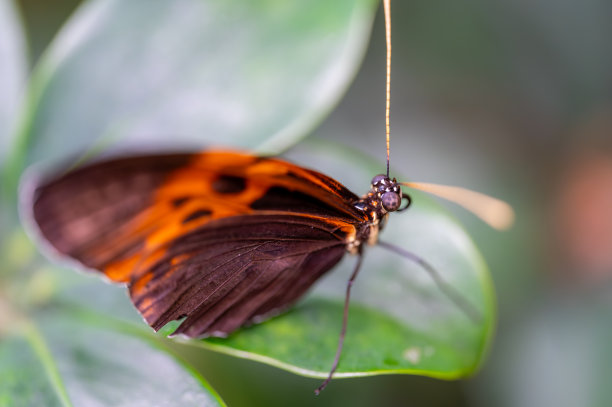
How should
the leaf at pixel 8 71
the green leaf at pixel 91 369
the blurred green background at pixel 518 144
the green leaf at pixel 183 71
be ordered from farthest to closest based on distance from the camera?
1. the blurred green background at pixel 518 144
2. the leaf at pixel 8 71
3. the green leaf at pixel 183 71
4. the green leaf at pixel 91 369

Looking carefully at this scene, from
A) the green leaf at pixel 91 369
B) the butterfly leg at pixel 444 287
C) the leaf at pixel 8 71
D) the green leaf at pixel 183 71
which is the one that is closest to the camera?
the green leaf at pixel 91 369

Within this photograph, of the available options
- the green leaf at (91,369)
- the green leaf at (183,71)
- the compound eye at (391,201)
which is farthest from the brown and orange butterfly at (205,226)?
the green leaf at (183,71)

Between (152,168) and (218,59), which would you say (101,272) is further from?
(218,59)

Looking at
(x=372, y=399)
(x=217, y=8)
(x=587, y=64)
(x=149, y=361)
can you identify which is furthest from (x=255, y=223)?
(x=587, y=64)

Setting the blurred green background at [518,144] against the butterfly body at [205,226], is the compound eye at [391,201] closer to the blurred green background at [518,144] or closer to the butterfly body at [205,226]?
the butterfly body at [205,226]

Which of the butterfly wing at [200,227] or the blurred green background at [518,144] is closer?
the butterfly wing at [200,227]

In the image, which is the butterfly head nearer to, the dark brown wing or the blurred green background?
the dark brown wing

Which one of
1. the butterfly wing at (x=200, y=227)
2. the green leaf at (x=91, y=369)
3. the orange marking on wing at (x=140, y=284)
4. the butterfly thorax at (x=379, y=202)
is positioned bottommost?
the green leaf at (x=91, y=369)
